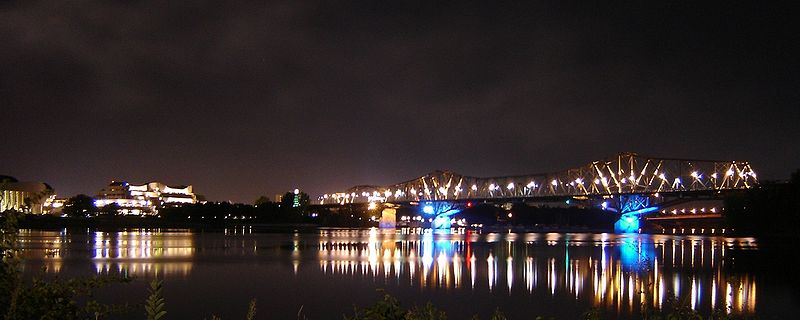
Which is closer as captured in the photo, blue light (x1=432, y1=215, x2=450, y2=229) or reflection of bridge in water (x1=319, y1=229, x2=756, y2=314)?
reflection of bridge in water (x1=319, y1=229, x2=756, y2=314)

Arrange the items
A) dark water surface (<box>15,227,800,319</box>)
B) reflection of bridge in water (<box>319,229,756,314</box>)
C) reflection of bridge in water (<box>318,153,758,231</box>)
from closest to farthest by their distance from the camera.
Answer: dark water surface (<box>15,227,800,319</box>)
reflection of bridge in water (<box>319,229,756,314</box>)
reflection of bridge in water (<box>318,153,758,231</box>)

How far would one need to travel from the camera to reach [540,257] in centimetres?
5691

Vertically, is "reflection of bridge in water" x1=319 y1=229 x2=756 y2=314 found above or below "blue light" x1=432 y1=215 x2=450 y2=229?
above

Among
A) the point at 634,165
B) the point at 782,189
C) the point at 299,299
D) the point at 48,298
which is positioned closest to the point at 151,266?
the point at 299,299

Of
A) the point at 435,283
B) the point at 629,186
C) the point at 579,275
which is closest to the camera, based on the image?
the point at 435,283

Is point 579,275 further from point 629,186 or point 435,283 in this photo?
point 629,186

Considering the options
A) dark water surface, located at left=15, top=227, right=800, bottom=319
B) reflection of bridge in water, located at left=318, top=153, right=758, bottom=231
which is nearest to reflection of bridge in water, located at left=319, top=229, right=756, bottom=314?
dark water surface, located at left=15, top=227, right=800, bottom=319

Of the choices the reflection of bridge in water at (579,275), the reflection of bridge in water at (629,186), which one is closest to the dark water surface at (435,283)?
the reflection of bridge in water at (579,275)

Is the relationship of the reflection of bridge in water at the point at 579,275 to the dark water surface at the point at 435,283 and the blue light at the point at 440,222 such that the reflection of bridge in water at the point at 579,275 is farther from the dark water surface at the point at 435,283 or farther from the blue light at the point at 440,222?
the blue light at the point at 440,222

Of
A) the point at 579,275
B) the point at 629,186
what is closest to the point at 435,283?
the point at 579,275

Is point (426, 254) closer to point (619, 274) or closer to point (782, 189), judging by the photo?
point (619, 274)

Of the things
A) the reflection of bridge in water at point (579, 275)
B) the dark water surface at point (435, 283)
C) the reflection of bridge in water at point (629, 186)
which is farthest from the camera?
the reflection of bridge in water at point (629, 186)

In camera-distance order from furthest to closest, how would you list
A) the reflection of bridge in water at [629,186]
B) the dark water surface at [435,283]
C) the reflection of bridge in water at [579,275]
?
the reflection of bridge in water at [629,186], the reflection of bridge in water at [579,275], the dark water surface at [435,283]

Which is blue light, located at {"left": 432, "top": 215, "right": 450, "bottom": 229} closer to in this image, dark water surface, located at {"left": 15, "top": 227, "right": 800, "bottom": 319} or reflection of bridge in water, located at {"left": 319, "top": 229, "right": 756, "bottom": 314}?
reflection of bridge in water, located at {"left": 319, "top": 229, "right": 756, "bottom": 314}
